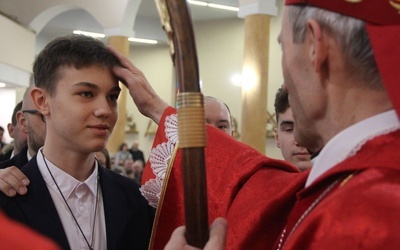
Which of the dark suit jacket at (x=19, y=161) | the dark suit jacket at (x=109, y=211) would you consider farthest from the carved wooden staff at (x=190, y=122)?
the dark suit jacket at (x=19, y=161)

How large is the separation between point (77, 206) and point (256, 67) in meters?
8.49

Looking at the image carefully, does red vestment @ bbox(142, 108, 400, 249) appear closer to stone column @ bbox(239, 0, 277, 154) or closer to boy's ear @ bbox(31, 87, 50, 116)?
boy's ear @ bbox(31, 87, 50, 116)

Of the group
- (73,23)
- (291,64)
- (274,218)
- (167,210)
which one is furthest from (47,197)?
(73,23)

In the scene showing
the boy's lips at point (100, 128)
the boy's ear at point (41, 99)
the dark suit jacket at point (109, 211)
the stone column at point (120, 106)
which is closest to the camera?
the dark suit jacket at point (109, 211)

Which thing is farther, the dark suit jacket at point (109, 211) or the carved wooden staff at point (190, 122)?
the dark suit jacket at point (109, 211)

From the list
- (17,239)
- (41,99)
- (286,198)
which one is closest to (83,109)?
(41,99)

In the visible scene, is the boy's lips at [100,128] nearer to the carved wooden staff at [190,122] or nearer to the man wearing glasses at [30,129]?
the carved wooden staff at [190,122]

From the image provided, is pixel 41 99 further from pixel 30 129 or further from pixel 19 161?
pixel 30 129

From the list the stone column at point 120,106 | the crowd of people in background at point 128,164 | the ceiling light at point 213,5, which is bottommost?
the crowd of people in background at point 128,164

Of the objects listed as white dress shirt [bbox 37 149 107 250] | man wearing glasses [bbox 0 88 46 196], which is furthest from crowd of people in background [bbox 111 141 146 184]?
white dress shirt [bbox 37 149 107 250]

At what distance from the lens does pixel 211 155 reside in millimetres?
2408

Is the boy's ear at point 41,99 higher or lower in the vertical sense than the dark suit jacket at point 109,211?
higher

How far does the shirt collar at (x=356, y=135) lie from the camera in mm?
1461

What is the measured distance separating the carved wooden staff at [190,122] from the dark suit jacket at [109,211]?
3.01 ft
